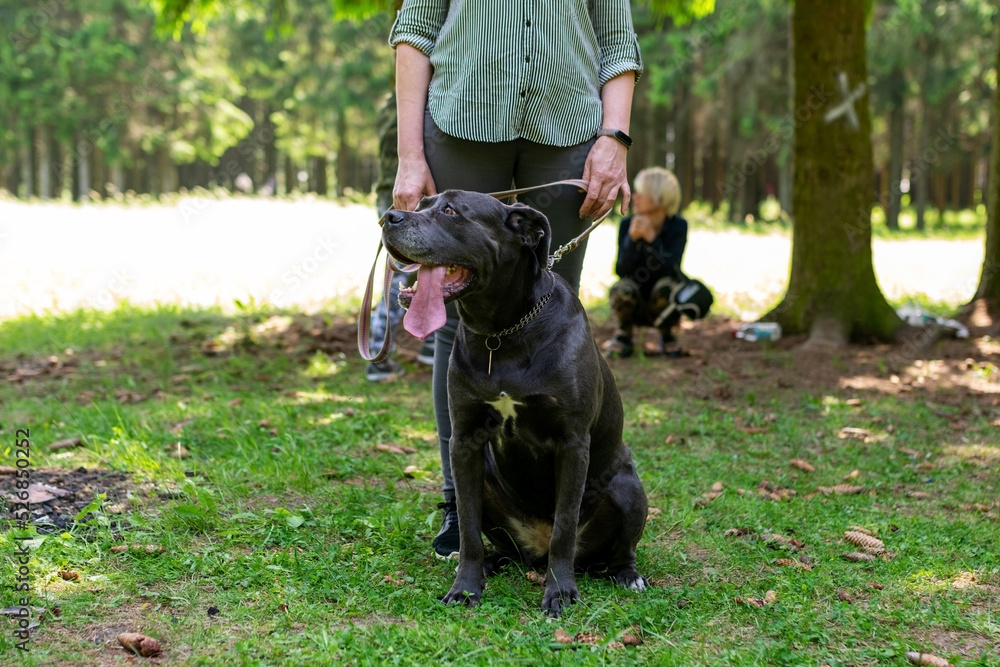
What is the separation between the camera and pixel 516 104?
135 inches

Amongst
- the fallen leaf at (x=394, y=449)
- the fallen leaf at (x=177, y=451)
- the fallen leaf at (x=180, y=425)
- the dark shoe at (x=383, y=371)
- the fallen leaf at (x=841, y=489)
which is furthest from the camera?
the dark shoe at (x=383, y=371)

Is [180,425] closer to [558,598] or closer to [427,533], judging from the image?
[427,533]

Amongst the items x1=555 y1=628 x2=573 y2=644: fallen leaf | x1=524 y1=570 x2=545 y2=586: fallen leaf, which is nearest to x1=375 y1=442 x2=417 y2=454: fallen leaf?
x1=524 y1=570 x2=545 y2=586: fallen leaf

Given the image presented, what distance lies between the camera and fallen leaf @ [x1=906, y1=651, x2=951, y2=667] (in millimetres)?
2758

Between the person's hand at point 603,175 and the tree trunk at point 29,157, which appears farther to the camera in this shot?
the tree trunk at point 29,157

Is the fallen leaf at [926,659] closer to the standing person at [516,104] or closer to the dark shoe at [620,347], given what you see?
the standing person at [516,104]

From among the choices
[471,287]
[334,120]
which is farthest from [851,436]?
[334,120]

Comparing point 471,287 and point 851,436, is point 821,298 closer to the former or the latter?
point 851,436

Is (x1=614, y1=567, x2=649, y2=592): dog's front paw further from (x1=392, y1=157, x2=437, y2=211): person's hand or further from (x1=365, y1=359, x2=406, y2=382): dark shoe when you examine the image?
(x1=365, y1=359, x2=406, y2=382): dark shoe

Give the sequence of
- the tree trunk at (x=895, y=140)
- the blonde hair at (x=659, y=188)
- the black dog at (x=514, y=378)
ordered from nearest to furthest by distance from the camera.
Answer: the black dog at (x=514, y=378)
the blonde hair at (x=659, y=188)
the tree trunk at (x=895, y=140)

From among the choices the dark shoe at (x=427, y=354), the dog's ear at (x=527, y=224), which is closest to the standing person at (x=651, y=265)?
the dark shoe at (x=427, y=354)

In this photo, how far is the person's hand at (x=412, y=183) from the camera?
3473mm

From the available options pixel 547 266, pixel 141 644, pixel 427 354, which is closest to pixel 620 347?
pixel 427 354

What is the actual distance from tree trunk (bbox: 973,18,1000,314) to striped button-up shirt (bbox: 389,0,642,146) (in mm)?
7176
